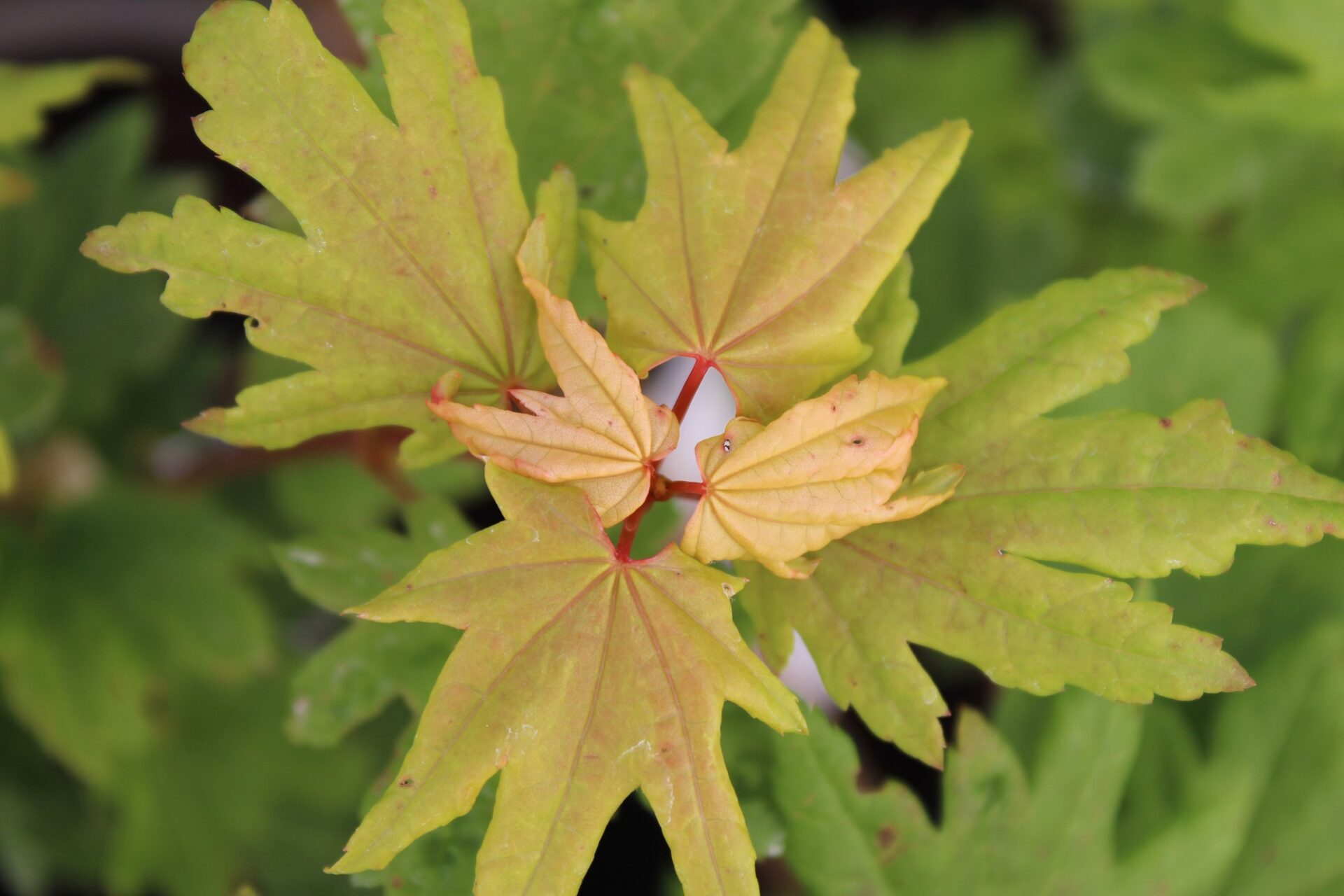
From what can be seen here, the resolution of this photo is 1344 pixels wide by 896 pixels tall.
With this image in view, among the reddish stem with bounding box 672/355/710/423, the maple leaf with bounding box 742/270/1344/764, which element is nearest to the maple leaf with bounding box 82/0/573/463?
the reddish stem with bounding box 672/355/710/423

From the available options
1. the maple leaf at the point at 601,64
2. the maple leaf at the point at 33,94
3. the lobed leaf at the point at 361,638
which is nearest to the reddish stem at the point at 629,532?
the lobed leaf at the point at 361,638

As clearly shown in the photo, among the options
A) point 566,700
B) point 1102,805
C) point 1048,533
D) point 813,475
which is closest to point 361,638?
point 566,700

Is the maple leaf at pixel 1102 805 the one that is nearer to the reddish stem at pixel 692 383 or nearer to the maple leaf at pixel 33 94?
the reddish stem at pixel 692 383

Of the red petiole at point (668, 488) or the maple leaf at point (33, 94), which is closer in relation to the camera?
the red petiole at point (668, 488)

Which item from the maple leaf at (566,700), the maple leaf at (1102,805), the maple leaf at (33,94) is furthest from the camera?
the maple leaf at (33,94)

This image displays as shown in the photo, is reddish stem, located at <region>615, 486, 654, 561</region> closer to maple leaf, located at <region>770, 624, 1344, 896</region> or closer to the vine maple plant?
the vine maple plant

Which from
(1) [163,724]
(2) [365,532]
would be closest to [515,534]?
(2) [365,532]

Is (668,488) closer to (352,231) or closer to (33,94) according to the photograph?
(352,231)
